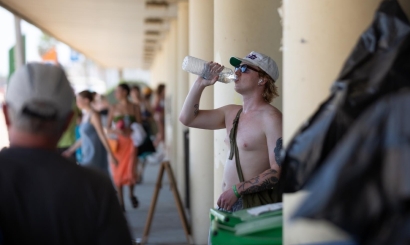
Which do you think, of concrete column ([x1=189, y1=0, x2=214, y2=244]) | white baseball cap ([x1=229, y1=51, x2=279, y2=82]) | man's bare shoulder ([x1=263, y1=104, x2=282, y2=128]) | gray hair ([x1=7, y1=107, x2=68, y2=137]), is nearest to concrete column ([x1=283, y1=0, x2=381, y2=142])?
gray hair ([x1=7, y1=107, x2=68, y2=137])

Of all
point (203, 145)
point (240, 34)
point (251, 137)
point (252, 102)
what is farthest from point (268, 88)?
point (203, 145)

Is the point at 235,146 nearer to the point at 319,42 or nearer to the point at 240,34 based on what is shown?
the point at 240,34

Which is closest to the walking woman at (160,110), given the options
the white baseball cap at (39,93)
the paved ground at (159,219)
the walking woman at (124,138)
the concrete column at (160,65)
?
the concrete column at (160,65)

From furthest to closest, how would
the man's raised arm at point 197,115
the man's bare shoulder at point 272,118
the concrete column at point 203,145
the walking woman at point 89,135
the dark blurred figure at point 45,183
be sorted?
the walking woman at point 89,135
the concrete column at point 203,145
the man's raised arm at point 197,115
the man's bare shoulder at point 272,118
the dark blurred figure at point 45,183

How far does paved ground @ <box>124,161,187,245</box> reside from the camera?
8789 mm

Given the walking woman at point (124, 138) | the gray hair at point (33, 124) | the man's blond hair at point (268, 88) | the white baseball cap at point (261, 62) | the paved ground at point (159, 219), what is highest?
the white baseball cap at point (261, 62)

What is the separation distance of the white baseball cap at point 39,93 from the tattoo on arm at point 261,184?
2.06 m

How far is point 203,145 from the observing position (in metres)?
8.16

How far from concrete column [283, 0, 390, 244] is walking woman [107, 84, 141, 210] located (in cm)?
781

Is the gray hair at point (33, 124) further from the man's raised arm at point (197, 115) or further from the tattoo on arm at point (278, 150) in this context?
the man's raised arm at point (197, 115)

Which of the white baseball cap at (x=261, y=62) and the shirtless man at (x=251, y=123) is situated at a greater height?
the white baseball cap at (x=261, y=62)

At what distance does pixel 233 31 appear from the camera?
6.03 meters

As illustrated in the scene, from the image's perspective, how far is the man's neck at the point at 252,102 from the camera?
4.76 meters

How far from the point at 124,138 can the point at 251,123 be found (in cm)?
669
